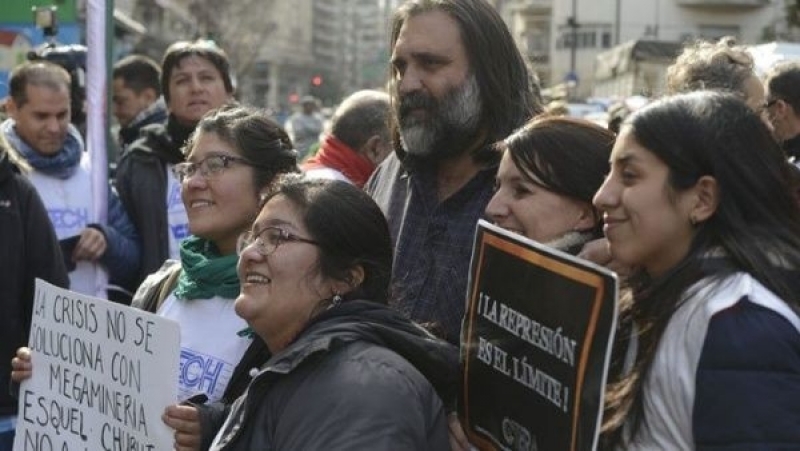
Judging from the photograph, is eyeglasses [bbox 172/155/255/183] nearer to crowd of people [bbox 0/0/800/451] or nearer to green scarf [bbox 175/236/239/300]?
crowd of people [bbox 0/0/800/451]

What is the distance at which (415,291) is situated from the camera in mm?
3762

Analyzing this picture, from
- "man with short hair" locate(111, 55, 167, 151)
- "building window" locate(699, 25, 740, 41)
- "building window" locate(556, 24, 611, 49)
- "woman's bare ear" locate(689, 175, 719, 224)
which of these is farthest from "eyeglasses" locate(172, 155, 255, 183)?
"building window" locate(699, 25, 740, 41)

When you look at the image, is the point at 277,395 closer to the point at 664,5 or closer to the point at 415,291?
the point at 415,291

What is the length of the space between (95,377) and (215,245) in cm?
52

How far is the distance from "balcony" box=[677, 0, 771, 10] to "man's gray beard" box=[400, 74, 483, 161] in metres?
50.6

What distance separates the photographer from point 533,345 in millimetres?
2686

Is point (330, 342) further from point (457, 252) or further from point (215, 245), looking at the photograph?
point (215, 245)

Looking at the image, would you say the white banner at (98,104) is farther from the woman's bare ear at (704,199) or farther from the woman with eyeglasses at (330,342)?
the woman's bare ear at (704,199)

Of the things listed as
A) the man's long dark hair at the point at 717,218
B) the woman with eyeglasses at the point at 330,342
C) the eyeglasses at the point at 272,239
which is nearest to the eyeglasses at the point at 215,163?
the woman with eyeglasses at the point at 330,342

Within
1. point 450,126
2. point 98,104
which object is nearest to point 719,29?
point 98,104

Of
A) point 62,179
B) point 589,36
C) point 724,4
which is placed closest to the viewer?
point 62,179

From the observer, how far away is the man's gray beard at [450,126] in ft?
12.5

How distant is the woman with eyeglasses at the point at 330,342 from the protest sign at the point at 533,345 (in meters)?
0.11

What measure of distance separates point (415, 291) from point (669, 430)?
132cm
